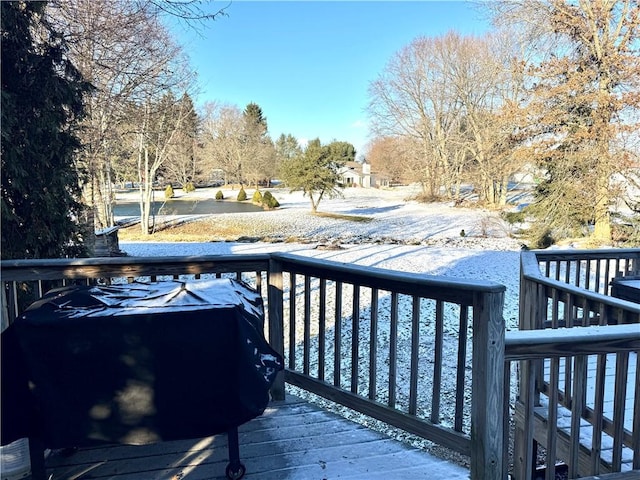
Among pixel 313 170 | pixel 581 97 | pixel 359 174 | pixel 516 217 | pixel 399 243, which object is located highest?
pixel 581 97

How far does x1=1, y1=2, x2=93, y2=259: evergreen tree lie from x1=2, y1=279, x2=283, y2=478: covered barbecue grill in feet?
7.85

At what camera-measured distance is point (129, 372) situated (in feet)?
5.42

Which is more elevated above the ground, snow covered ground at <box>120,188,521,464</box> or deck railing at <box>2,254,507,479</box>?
deck railing at <box>2,254,507,479</box>

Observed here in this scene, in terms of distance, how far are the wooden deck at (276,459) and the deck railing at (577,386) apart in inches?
19.7

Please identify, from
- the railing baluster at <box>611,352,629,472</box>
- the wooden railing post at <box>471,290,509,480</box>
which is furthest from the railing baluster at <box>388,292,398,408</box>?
the railing baluster at <box>611,352,629,472</box>

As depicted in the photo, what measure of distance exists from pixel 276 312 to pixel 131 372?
1069 millimetres

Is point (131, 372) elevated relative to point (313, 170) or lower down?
lower down

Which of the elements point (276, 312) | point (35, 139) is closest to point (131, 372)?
point (276, 312)

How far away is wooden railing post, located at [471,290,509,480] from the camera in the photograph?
4.94ft

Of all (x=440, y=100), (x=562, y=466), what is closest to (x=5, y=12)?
(x=562, y=466)

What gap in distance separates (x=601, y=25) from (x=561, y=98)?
2055 mm

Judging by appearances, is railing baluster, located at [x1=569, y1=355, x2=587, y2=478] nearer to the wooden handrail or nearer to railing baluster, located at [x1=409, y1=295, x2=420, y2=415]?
the wooden handrail

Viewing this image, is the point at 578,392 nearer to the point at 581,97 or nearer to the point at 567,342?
the point at 567,342

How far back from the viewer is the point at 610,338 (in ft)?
4.92
